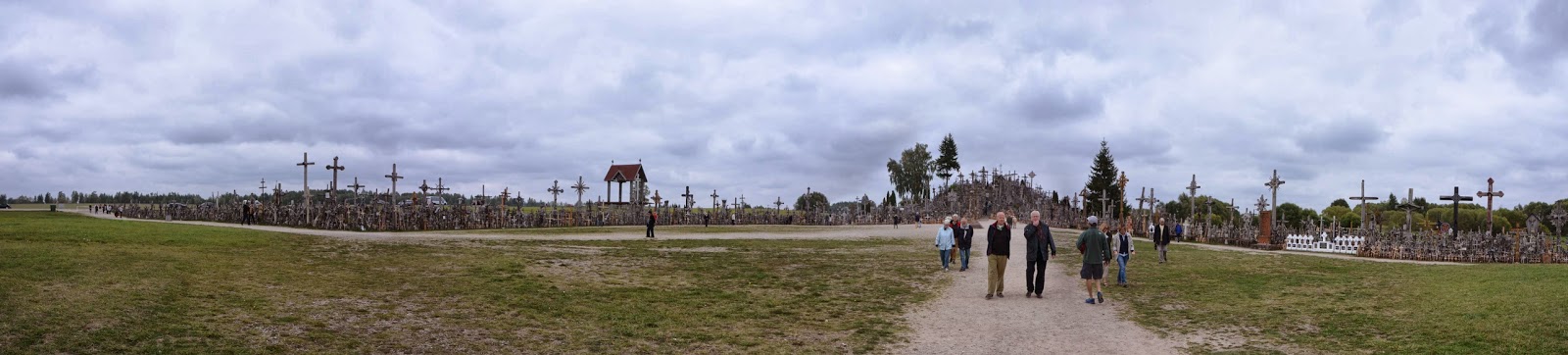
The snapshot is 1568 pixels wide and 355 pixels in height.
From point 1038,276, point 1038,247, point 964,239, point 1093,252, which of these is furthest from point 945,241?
point 1093,252

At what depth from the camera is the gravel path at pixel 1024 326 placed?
1155cm

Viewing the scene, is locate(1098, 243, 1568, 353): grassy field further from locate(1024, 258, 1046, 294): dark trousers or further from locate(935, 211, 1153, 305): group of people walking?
locate(1024, 258, 1046, 294): dark trousers

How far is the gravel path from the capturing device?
11555 mm

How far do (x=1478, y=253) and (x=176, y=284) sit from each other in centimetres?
4071

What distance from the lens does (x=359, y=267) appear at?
59.0ft

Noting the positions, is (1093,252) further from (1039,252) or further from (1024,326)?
(1024,326)

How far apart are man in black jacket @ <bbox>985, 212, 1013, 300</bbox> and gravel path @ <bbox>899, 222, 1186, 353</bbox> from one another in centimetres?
33

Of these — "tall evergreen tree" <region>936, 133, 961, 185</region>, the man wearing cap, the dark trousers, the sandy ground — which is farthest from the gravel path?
"tall evergreen tree" <region>936, 133, 961, 185</region>

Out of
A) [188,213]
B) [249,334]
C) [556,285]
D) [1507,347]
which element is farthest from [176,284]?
[188,213]

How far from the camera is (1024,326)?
519 inches

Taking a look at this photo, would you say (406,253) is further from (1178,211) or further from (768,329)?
(1178,211)

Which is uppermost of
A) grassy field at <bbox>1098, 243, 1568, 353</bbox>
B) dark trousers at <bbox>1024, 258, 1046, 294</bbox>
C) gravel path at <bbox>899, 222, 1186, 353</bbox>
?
dark trousers at <bbox>1024, 258, 1046, 294</bbox>

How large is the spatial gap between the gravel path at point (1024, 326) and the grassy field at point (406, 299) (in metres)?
0.66

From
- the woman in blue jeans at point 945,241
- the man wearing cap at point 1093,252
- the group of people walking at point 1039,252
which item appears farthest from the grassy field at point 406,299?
the man wearing cap at point 1093,252
